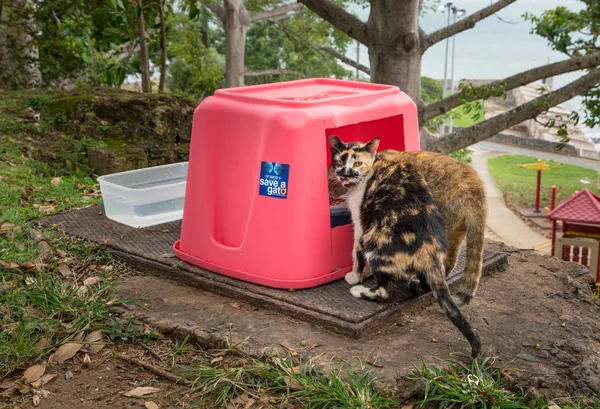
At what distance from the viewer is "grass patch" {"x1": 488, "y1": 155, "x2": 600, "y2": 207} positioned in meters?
14.8

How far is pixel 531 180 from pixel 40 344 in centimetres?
1506

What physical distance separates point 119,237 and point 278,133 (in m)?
1.37

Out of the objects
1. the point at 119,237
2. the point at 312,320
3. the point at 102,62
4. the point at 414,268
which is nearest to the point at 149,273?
the point at 119,237

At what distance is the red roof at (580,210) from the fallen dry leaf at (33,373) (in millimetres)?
6023

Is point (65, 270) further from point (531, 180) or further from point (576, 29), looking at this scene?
point (531, 180)

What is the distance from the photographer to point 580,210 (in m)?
7.14

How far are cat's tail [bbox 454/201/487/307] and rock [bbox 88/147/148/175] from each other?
122 inches

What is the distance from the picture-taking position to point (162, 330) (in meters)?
2.72

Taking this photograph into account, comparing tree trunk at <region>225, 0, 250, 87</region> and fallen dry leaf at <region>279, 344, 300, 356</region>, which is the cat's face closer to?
fallen dry leaf at <region>279, 344, 300, 356</region>

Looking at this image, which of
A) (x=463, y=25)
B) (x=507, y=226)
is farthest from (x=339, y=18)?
(x=507, y=226)

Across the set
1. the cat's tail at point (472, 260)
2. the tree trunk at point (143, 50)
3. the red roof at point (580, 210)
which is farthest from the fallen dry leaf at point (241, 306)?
the red roof at point (580, 210)

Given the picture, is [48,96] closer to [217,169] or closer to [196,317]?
[217,169]

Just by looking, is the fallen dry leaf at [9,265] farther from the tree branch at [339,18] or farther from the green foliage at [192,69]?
the green foliage at [192,69]

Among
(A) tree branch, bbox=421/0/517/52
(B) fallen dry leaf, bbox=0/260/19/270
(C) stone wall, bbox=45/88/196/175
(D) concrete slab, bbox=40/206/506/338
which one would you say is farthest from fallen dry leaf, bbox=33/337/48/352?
(A) tree branch, bbox=421/0/517/52
